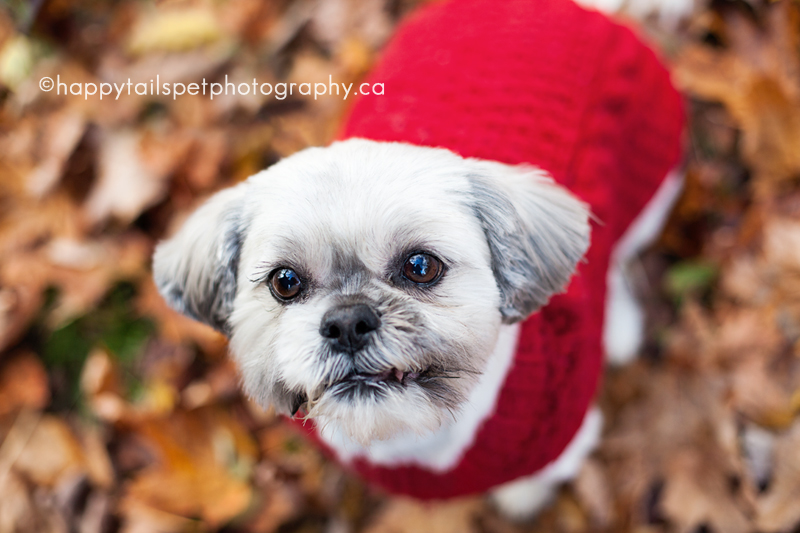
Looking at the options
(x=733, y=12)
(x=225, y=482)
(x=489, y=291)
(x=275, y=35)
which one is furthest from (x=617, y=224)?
(x=275, y=35)

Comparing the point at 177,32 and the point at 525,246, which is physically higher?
the point at 525,246

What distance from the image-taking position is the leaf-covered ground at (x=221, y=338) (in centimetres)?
241

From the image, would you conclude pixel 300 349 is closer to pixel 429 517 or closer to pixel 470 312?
pixel 470 312

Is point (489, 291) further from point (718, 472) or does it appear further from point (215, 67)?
point (215, 67)

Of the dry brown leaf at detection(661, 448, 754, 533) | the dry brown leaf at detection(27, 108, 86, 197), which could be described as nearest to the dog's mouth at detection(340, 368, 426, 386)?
the dry brown leaf at detection(661, 448, 754, 533)

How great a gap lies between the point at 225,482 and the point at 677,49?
307 centimetres

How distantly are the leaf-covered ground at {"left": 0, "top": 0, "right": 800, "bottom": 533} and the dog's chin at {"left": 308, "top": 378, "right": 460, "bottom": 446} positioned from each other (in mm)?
1211

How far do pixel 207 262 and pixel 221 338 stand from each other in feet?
3.20

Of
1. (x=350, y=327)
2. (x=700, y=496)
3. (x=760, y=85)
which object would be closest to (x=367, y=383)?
(x=350, y=327)

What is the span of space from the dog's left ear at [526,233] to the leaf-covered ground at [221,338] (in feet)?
4.05

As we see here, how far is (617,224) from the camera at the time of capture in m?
2.24

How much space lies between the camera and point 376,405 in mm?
1411

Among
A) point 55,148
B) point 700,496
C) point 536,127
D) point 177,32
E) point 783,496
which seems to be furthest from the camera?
point 177,32

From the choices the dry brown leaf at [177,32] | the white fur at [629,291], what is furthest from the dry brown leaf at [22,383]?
the white fur at [629,291]
